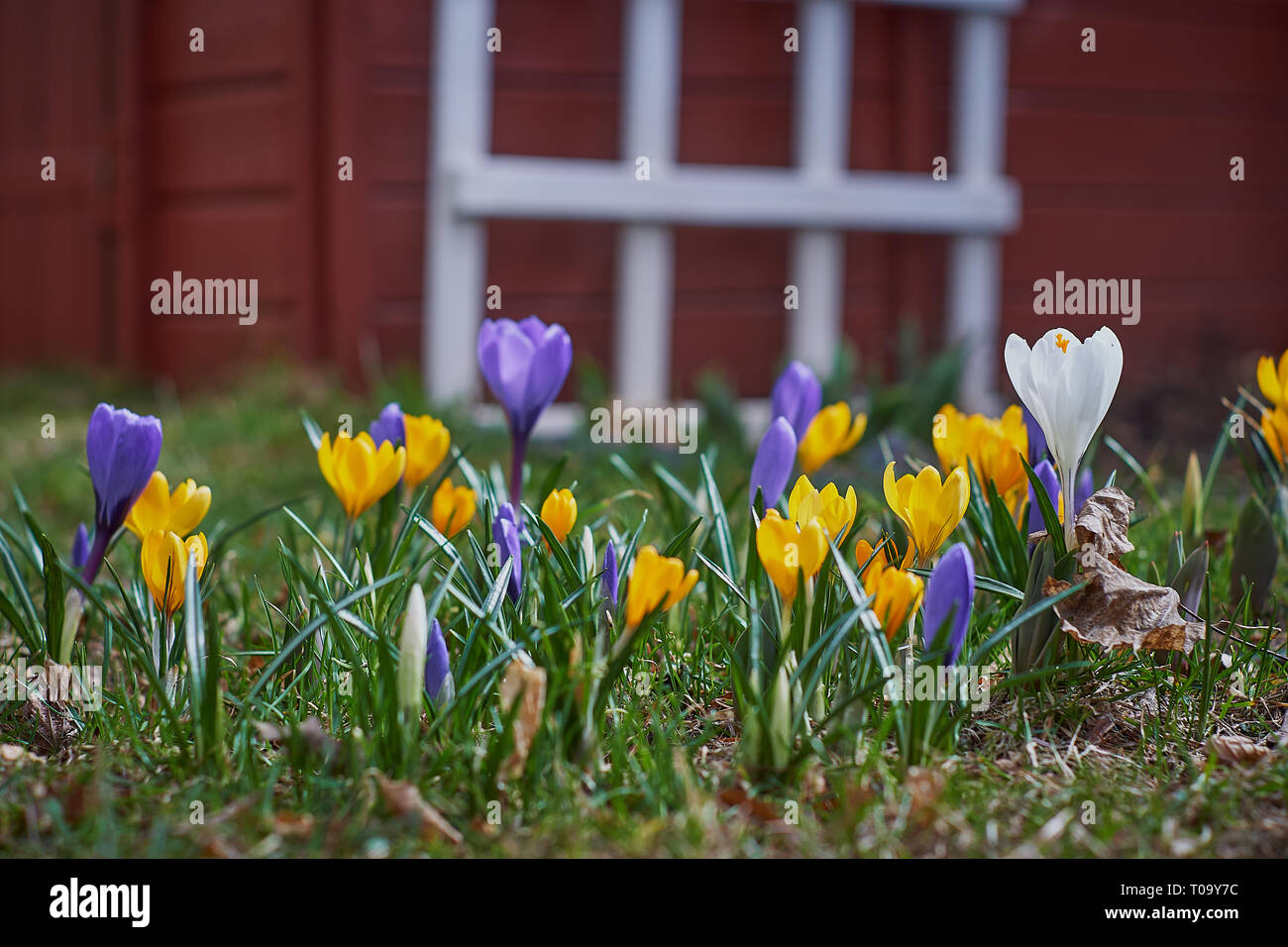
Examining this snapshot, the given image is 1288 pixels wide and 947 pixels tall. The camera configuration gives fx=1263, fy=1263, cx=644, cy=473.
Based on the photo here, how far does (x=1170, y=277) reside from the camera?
5191 mm

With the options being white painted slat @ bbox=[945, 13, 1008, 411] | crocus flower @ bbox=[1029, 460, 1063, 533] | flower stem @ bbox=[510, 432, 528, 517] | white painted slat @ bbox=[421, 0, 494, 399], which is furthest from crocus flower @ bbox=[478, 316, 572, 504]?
white painted slat @ bbox=[945, 13, 1008, 411]

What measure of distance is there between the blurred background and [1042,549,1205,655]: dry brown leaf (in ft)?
7.06

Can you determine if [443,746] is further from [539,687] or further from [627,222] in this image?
[627,222]

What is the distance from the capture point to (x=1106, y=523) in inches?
52.0

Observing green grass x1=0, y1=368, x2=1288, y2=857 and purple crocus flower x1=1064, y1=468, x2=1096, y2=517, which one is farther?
purple crocus flower x1=1064, y1=468, x2=1096, y2=517

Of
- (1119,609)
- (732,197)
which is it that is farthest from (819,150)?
(1119,609)

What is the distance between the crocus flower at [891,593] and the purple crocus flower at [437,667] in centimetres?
41

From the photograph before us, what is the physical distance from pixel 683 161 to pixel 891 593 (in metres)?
3.55

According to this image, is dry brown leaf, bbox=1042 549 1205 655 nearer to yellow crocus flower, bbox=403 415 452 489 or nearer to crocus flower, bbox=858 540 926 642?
crocus flower, bbox=858 540 926 642

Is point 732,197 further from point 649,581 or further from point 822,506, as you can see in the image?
point 649,581

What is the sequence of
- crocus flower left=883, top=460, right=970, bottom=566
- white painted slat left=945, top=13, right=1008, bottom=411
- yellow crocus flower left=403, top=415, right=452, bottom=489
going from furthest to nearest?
white painted slat left=945, top=13, right=1008, bottom=411 → yellow crocus flower left=403, top=415, right=452, bottom=489 → crocus flower left=883, top=460, right=970, bottom=566

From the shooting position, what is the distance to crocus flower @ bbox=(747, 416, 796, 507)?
138 cm
